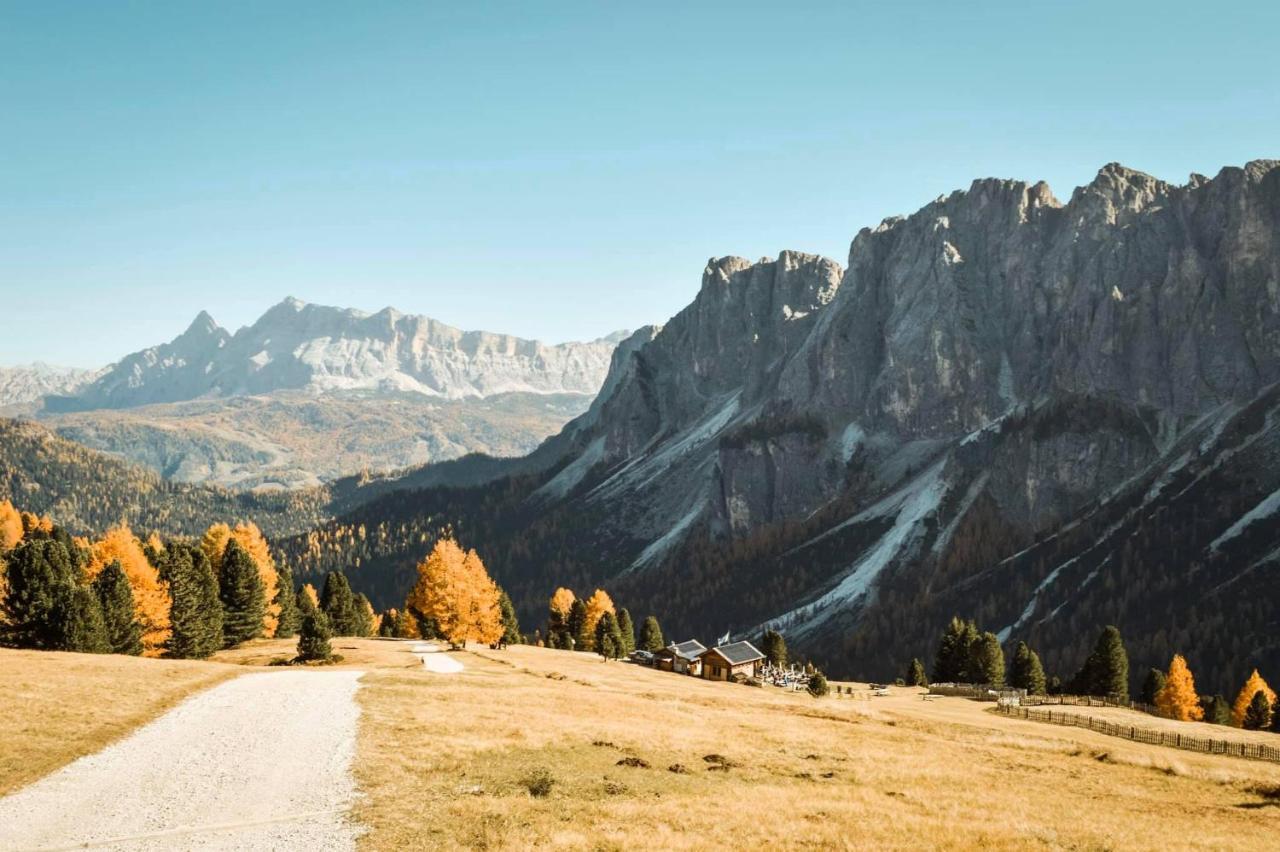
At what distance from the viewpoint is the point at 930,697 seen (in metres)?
Answer: 95.8

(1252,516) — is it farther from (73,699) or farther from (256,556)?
(73,699)

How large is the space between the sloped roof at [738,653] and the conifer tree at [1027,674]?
30397 mm

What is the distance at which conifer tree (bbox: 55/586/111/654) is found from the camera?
58.7m

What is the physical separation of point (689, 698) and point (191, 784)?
1596 inches

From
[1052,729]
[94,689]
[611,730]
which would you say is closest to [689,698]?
[611,730]

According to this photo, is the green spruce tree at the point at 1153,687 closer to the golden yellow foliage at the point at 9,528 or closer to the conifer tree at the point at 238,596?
the conifer tree at the point at 238,596

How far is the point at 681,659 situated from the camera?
356 ft

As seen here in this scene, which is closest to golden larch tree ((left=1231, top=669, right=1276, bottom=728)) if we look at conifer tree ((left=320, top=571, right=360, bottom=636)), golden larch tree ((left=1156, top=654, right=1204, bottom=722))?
golden larch tree ((left=1156, top=654, right=1204, bottom=722))

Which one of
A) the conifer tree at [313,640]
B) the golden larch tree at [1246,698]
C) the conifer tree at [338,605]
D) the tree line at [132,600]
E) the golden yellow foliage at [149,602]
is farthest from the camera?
the conifer tree at [338,605]

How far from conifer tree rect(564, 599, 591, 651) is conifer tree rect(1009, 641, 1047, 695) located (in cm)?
5688

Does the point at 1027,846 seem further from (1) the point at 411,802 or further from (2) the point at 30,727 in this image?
(2) the point at 30,727

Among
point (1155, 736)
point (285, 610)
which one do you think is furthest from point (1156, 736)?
point (285, 610)

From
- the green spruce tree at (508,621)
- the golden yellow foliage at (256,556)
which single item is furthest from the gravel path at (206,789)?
the green spruce tree at (508,621)

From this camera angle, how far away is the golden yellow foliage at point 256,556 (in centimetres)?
8788
